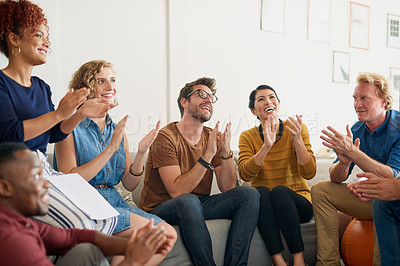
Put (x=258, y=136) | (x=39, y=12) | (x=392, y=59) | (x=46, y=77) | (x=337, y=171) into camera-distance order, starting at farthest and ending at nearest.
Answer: (x=392, y=59)
(x=46, y=77)
(x=258, y=136)
(x=337, y=171)
(x=39, y=12)

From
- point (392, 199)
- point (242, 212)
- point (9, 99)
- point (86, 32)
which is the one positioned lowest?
point (242, 212)

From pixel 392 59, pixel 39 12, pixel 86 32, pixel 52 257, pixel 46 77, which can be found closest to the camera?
pixel 52 257

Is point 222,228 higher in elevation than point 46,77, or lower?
lower

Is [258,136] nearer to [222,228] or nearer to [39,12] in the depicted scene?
[222,228]

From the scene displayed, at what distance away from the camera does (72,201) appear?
1.49 m

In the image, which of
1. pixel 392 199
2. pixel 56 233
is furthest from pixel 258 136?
pixel 56 233

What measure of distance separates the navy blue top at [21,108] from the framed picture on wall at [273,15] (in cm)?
293

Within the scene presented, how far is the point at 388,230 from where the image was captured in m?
1.98

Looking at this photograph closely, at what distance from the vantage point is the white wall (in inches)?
128

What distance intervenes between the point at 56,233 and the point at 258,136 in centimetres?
175

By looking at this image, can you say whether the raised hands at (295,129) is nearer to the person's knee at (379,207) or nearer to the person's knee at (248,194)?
the person's knee at (248,194)

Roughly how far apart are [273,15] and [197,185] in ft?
8.24

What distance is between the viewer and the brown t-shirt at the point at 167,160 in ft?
7.83

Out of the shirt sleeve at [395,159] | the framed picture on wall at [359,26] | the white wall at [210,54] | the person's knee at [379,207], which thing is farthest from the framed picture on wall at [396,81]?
the person's knee at [379,207]
